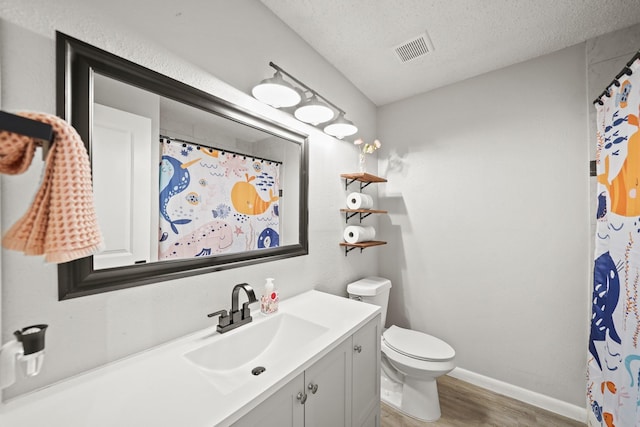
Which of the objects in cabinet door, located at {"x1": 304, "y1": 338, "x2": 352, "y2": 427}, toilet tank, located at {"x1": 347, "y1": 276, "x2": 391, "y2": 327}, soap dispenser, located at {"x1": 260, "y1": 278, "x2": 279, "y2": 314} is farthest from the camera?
toilet tank, located at {"x1": 347, "y1": 276, "x2": 391, "y2": 327}

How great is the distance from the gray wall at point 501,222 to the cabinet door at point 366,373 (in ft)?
3.29

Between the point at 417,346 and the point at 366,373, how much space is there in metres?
0.61

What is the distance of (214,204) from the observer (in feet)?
3.66

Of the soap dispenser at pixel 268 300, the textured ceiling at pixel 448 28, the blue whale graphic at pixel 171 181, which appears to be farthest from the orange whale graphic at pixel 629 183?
the blue whale graphic at pixel 171 181

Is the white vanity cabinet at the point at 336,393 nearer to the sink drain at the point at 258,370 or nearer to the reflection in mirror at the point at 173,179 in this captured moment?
the sink drain at the point at 258,370

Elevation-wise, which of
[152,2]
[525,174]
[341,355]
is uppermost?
[152,2]

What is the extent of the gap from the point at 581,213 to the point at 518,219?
32cm

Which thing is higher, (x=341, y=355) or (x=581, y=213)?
(x=581, y=213)

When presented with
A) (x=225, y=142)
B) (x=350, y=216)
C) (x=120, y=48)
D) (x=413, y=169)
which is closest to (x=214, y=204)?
(x=225, y=142)

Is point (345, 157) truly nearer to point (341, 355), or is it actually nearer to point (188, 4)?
point (188, 4)

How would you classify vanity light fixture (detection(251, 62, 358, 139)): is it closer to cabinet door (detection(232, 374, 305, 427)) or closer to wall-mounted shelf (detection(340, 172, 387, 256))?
wall-mounted shelf (detection(340, 172, 387, 256))

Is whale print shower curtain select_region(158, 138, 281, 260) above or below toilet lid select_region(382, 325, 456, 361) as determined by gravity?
above

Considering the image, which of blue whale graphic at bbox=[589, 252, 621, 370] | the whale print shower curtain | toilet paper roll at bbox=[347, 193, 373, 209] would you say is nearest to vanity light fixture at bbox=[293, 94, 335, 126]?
the whale print shower curtain

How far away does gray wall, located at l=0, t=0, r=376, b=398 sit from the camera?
0.66 meters
